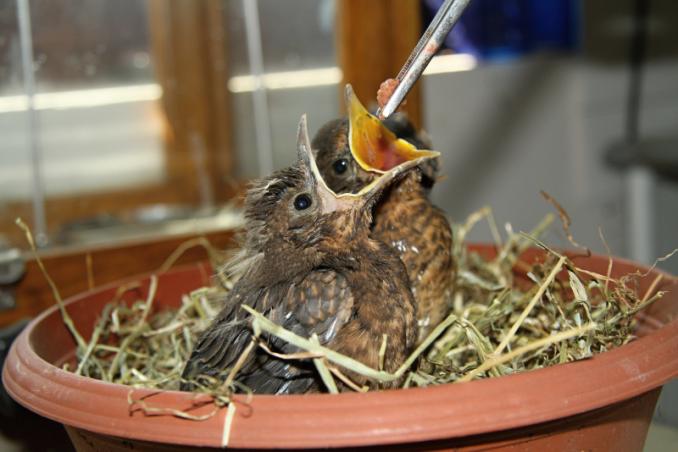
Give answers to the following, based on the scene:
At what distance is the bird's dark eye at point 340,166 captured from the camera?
1040 millimetres

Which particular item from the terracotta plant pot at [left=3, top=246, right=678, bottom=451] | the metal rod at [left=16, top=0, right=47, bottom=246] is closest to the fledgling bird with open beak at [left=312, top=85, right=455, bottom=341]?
the terracotta plant pot at [left=3, top=246, right=678, bottom=451]

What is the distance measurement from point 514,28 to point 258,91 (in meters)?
1.14

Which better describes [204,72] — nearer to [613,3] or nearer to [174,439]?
[174,439]

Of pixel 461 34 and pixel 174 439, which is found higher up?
pixel 461 34

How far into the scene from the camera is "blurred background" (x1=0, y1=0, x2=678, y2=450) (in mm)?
1538

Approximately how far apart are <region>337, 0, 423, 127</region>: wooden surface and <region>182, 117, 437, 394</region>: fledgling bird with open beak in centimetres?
74

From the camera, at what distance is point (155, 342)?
3.74 feet

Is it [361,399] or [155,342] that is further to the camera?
[155,342]

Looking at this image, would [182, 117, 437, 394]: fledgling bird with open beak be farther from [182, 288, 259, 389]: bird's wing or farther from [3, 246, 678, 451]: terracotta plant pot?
[3, 246, 678, 451]: terracotta plant pot

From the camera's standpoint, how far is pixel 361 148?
3.10 feet

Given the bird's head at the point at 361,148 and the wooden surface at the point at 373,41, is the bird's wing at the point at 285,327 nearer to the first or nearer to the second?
the bird's head at the point at 361,148

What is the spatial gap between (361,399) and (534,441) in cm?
18

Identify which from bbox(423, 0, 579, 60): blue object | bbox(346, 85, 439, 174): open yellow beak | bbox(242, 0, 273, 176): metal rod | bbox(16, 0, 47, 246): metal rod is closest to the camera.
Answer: bbox(346, 85, 439, 174): open yellow beak

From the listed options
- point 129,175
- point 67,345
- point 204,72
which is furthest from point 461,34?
point 67,345
